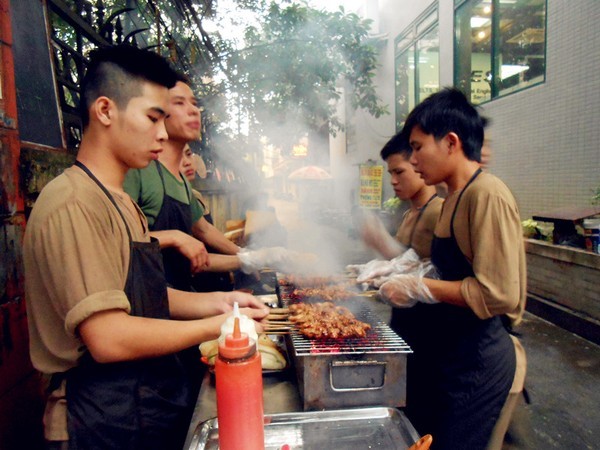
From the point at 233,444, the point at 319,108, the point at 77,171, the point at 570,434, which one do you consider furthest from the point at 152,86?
the point at 319,108

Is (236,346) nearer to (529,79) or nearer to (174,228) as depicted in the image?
(174,228)

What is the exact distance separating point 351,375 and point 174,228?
214cm

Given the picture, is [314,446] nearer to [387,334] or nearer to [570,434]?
[387,334]

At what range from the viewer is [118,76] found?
198 cm

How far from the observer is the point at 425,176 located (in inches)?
113

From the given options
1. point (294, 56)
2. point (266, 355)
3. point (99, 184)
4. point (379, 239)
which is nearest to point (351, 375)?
point (266, 355)

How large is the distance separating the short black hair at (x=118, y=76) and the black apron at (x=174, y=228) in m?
1.41

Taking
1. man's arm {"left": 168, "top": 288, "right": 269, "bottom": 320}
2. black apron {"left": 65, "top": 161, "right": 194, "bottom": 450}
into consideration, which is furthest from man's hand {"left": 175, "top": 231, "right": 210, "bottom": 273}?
black apron {"left": 65, "top": 161, "right": 194, "bottom": 450}

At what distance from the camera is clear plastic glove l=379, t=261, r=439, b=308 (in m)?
2.67

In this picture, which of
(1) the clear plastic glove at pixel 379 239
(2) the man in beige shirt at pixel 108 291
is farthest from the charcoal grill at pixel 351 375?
(1) the clear plastic glove at pixel 379 239

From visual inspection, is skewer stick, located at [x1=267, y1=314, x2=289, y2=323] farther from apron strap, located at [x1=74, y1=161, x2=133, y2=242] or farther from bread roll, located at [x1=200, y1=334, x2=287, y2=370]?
apron strap, located at [x1=74, y1=161, x2=133, y2=242]

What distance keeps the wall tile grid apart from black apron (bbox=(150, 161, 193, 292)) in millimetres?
7172

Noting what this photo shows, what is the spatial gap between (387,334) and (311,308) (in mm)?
648

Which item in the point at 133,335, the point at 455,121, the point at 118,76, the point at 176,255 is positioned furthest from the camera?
the point at 176,255
